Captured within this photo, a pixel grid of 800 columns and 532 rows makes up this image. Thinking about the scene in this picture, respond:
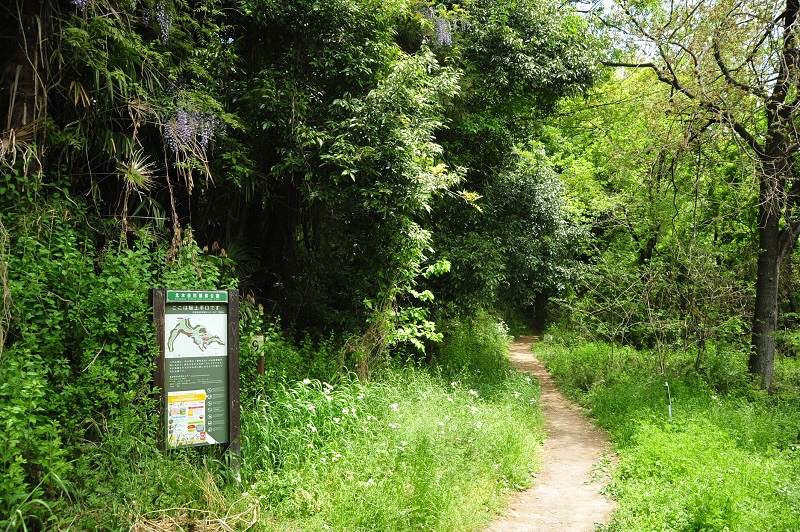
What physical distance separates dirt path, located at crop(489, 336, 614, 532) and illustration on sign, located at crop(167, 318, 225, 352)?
128 inches

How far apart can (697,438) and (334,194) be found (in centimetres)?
555

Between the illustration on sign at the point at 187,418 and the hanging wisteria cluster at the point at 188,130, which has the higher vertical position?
the hanging wisteria cluster at the point at 188,130

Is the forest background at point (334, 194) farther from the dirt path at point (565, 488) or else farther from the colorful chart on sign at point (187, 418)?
the dirt path at point (565, 488)

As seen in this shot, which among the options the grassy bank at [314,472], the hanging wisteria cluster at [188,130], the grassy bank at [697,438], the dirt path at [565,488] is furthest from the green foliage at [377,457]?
the hanging wisteria cluster at [188,130]

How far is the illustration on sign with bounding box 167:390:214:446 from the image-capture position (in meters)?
4.72

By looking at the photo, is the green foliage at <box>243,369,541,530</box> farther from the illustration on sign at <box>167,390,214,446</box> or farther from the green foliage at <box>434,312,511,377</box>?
the green foliage at <box>434,312,511,377</box>

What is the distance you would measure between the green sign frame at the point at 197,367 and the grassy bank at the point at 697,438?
3.79 m

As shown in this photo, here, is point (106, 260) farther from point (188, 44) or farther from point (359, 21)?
point (359, 21)

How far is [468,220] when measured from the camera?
12.4 metres

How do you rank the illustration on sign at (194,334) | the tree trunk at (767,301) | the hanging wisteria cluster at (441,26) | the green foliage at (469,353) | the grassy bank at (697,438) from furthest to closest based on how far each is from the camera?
the green foliage at (469,353), the hanging wisteria cluster at (441,26), the tree trunk at (767,301), the grassy bank at (697,438), the illustration on sign at (194,334)

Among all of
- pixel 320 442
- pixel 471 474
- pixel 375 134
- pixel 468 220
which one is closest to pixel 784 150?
pixel 468 220

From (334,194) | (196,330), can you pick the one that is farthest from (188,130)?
(196,330)

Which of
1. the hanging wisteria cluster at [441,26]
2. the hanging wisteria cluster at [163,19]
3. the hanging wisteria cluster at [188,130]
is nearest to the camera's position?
the hanging wisteria cluster at [188,130]

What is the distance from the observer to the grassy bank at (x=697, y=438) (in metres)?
4.93
